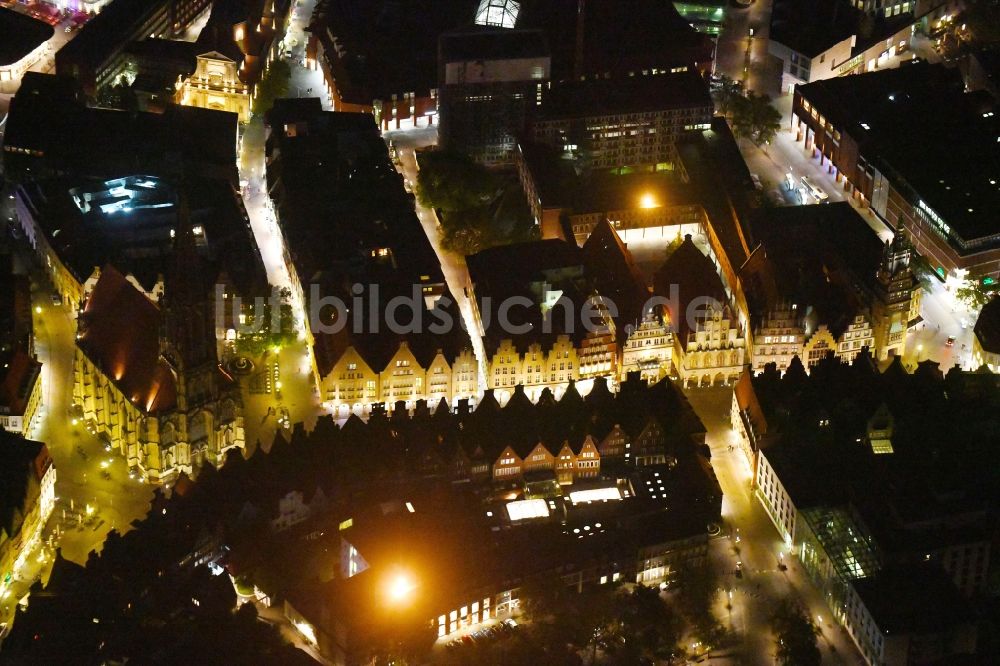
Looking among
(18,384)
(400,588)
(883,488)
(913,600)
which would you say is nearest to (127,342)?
(18,384)

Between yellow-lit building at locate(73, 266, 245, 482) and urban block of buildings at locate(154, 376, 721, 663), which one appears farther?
yellow-lit building at locate(73, 266, 245, 482)

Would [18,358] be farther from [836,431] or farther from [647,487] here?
[836,431]

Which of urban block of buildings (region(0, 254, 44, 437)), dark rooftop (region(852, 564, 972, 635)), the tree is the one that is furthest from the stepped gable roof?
dark rooftop (region(852, 564, 972, 635))

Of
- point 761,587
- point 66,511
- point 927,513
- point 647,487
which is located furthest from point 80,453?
point 927,513

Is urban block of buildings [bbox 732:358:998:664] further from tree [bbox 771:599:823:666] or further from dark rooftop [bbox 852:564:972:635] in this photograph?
tree [bbox 771:599:823:666]

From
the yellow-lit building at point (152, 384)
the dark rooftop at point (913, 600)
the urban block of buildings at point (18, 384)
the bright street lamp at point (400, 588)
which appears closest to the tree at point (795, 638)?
the dark rooftop at point (913, 600)

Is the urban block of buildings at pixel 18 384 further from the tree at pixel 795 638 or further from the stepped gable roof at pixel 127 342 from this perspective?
the tree at pixel 795 638
